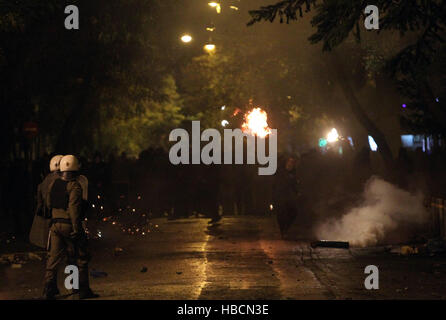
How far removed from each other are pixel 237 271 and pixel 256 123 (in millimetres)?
17458

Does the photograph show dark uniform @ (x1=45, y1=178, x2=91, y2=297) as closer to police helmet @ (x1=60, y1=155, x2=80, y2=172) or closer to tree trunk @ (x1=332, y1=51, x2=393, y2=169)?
police helmet @ (x1=60, y1=155, x2=80, y2=172)

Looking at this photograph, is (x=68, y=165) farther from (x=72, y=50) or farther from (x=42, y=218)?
(x=72, y=50)

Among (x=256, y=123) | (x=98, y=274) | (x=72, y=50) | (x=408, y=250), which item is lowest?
(x=98, y=274)

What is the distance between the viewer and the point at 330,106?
33594mm

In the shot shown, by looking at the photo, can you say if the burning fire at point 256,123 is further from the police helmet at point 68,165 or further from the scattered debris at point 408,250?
the police helmet at point 68,165

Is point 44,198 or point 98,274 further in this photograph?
point 98,274

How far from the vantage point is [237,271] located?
1302 centimetres

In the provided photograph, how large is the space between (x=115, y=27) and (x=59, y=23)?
1.56 meters

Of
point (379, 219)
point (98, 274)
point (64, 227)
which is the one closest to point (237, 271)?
point (98, 274)

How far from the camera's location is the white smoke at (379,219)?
17.7 m

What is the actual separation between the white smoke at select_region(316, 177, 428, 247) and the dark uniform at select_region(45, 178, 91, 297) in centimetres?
789
